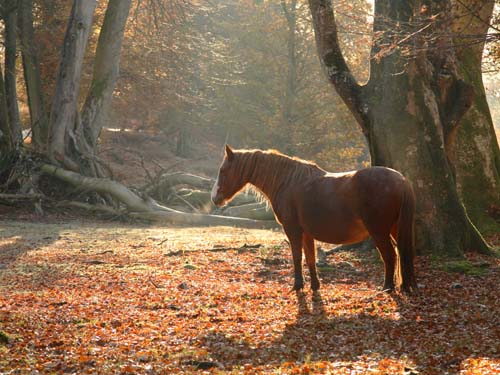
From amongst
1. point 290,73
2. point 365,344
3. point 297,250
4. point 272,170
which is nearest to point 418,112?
point 272,170

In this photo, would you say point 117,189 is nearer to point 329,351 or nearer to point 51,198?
point 51,198

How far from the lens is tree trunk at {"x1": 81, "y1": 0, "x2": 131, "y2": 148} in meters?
22.0

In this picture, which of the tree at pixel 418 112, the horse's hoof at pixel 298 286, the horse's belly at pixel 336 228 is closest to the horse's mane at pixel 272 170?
the horse's belly at pixel 336 228

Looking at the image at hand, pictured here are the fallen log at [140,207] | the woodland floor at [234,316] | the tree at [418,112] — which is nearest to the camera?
the woodland floor at [234,316]

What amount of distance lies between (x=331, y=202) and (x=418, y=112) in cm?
351

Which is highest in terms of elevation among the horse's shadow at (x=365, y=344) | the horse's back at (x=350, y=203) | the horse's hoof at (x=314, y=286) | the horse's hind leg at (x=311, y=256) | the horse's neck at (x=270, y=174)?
the horse's neck at (x=270, y=174)

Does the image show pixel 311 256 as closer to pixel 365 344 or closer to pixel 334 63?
pixel 365 344

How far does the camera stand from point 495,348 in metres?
6.11

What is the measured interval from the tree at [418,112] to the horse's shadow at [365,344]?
12.0 feet

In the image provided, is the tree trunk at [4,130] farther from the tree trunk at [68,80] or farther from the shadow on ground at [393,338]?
the shadow on ground at [393,338]

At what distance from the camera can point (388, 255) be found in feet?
27.7

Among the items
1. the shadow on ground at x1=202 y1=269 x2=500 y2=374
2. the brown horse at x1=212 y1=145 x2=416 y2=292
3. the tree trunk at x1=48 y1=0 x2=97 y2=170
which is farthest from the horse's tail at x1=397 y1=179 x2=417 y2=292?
the tree trunk at x1=48 y1=0 x2=97 y2=170

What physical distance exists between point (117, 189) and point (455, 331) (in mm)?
15334

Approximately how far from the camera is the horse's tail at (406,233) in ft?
26.5
